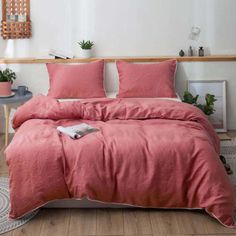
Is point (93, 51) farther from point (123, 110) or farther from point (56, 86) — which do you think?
point (123, 110)

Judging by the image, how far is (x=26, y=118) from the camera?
10.1 feet

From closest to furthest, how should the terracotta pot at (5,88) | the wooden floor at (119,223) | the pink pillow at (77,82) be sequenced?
the wooden floor at (119,223) → the terracotta pot at (5,88) → the pink pillow at (77,82)

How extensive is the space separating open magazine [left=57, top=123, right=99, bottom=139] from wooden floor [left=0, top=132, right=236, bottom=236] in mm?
503

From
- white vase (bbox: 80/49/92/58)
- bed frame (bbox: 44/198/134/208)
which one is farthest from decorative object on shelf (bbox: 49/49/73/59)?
bed frame (bbox: 44/198/134/208)

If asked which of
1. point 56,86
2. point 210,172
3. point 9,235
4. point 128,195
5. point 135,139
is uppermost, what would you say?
point 56,86

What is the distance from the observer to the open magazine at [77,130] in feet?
8.45

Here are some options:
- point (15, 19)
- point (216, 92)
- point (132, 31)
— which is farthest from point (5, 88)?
point (216, 92)

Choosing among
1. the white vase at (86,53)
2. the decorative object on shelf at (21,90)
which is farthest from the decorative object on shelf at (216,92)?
the decorative object on shelf at (21,90)

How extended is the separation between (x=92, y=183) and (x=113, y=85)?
1954 millimetres

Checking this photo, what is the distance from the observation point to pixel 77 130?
2.63 metres

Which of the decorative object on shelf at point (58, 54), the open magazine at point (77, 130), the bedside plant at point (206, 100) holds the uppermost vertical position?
the decorative object on shelf at point (58, 54)

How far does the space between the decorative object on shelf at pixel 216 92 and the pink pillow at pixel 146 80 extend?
0.32 meters

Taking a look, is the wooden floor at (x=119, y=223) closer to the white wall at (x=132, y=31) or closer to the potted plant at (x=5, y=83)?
the potted plant at (x=5, y=83)

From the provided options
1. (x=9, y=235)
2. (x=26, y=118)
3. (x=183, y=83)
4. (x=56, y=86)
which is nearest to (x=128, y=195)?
(x=9, y=235)
